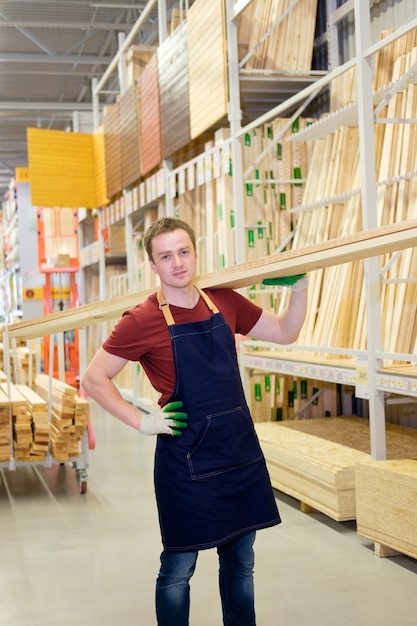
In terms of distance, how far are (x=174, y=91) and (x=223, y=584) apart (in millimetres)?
6754

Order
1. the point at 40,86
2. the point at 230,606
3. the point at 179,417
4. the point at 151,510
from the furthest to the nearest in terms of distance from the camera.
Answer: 1. the point at 40,86
2. the point at 151,510
3. the point at 230,606
4. the point at 179,417

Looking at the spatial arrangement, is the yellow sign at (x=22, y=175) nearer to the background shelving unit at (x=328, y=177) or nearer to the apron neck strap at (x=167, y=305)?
the background shelving unit at (x=328, y=177)

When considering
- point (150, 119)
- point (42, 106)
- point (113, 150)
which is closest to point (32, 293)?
point (42, 106)

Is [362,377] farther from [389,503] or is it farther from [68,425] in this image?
[68,425]

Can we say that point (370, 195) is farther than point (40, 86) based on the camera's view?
A: No

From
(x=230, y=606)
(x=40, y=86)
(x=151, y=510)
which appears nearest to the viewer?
(x=230, y=606)

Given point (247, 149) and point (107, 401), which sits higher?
point (247, 149)

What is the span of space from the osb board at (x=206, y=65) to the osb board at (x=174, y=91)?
264mm

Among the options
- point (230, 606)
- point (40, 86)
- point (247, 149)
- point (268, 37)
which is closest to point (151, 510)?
point (230, 606)

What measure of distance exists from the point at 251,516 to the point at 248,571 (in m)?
0.23

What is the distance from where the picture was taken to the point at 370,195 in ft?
15.4

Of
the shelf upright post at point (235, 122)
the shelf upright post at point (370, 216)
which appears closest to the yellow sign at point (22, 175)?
the shelf upright post at point (235, 122)

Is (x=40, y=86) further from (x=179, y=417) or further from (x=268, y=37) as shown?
(x=179, y=417)

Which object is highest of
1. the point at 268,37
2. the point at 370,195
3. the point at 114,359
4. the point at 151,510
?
the point at 268,37
